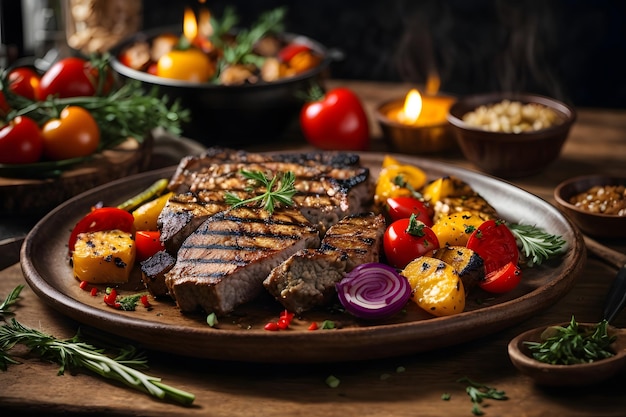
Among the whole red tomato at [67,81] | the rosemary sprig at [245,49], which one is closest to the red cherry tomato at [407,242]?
the rosemary sprig at [245,49]

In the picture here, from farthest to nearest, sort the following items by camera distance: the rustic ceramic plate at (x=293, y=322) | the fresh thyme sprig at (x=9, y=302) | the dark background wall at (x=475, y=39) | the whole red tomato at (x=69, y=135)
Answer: the dark background wall at (x=475, y=39) → the whole red tomato at (x=69, y=135) → the fresh thyme sprig at (x=9, y=302) → the rustic ceramic plate at (x=293, y=322)

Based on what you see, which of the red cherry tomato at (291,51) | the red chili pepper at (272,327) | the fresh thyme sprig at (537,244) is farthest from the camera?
the red cherry tomato at (291,51)

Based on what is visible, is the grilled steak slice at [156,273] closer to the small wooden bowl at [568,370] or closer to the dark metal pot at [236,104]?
the small wooden bowl at [568,370]

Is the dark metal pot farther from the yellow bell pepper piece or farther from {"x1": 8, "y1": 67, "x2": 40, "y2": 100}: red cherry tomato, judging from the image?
the yellow bell pepper piece

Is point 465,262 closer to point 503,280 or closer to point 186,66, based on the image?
point 503,280

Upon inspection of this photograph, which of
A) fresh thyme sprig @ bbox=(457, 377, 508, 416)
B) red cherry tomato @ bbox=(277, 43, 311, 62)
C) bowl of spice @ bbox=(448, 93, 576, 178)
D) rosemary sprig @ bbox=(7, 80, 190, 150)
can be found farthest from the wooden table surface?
red cherry tomato @ bbox=(277, 43, 311, 62)

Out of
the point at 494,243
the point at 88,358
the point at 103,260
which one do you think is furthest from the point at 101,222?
the point at 494,243

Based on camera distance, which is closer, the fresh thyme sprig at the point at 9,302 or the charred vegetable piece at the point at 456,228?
the fresh thyme sprig at the point at 9,302
